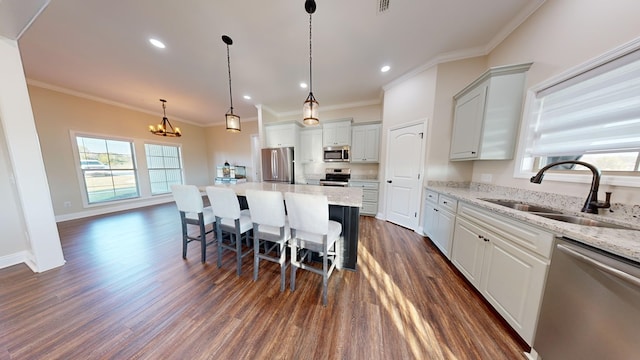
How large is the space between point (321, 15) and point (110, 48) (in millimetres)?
3053

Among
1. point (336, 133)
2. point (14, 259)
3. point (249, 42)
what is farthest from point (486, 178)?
point (14, 259)

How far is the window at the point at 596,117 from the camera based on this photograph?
120 centimetres

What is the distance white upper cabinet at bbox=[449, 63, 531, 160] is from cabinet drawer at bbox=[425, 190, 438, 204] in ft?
2.21

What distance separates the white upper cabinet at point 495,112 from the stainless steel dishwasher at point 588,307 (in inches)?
61.0

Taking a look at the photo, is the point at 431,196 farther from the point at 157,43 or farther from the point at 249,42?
the point at 157,43

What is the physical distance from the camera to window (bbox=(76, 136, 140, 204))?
165 inches

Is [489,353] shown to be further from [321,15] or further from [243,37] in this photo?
[243,37]

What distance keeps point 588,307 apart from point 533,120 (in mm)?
1887

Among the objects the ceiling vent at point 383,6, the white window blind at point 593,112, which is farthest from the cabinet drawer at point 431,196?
the ceiling vent at point 383,6

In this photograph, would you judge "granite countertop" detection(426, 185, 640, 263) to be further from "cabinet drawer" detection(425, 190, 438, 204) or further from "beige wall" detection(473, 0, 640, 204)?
"cabinet drawer" detection(425, 190, 438, 204)

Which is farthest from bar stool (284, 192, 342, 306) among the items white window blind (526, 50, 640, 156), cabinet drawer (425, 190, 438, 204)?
white window blind (526, 50, 640, 156)

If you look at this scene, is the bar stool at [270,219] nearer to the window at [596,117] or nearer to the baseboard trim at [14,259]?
the window at [596,117]

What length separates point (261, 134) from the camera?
469cm

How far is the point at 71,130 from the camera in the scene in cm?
392
